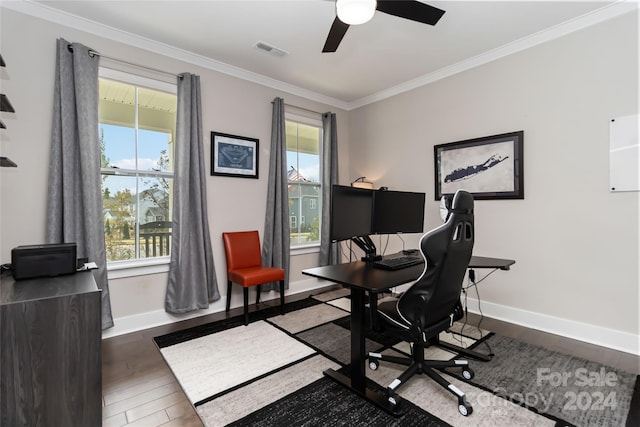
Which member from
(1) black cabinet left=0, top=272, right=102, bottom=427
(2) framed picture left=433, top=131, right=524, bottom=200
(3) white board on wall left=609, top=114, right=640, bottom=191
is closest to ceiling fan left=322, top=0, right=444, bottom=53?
(2) framed picture left=433, top=131, right=524, bottom=200

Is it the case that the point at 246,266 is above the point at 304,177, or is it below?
below

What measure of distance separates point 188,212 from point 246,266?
35.2 inches

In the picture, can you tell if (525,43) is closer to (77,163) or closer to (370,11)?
(370,11)

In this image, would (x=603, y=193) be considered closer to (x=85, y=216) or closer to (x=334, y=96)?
(x=334, y=96)

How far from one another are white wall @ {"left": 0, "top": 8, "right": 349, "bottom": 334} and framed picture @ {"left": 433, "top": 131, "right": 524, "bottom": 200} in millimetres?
2147

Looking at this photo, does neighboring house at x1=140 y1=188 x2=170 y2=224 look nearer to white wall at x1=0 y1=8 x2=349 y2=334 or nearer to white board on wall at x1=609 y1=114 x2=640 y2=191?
white wall at x1=0 y1=8 x2=349 y2=334

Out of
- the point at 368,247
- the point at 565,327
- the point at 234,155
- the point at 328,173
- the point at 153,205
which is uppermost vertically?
the point at 234,155

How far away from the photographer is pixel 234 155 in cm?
362

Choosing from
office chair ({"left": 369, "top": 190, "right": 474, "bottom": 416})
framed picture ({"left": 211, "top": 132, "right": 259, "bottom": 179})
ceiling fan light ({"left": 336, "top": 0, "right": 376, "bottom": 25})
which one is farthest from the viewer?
framed picture ({"left": 211, "top": 132, "right": 259, "bottom": 179})

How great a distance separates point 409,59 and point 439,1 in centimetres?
98

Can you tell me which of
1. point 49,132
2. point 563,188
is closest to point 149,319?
point 49,132

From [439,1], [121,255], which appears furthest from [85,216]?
[439,1]

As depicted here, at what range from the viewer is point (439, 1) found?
2400 millimetres

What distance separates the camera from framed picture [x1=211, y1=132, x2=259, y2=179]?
11.4 ft
